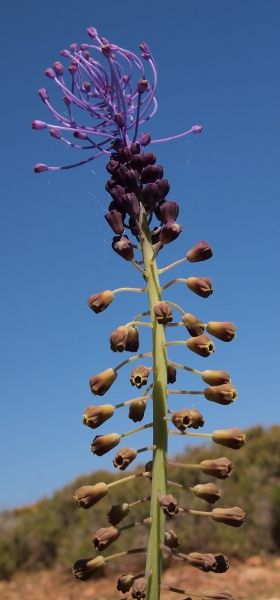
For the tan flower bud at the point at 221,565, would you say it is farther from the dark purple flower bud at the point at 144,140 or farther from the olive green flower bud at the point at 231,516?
the dark purple flower bud at the point at 144,140

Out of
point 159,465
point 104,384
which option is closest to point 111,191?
point 104,384

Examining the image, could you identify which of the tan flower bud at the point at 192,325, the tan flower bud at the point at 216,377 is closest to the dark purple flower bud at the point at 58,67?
the tan flower bud at the point at 192,325

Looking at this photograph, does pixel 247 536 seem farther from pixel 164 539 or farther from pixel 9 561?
pixel 164 539

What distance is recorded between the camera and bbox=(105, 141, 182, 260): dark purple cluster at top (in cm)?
249

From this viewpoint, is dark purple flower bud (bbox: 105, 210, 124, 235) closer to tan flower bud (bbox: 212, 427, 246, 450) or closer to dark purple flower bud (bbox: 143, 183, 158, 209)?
dark purple flower bud (bbox: 143, 183, 158, 209)

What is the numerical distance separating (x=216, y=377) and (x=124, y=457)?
0.48 meters

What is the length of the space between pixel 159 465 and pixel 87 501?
313mm

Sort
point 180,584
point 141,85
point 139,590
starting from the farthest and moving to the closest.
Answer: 1. point 180,584
2. point 141,85
3. point 139,590

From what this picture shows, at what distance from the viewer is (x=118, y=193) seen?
2543mm

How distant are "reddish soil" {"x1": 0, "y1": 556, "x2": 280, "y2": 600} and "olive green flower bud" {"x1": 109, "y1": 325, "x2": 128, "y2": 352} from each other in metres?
7.63

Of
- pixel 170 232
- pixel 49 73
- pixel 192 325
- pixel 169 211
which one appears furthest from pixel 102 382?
pixel 49 73

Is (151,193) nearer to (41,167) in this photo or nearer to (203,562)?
(41,167)

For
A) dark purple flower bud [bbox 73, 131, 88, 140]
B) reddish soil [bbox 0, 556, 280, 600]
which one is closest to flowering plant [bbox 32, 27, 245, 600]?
dark purple flower bud [bbox 73, 131, 88, 140]

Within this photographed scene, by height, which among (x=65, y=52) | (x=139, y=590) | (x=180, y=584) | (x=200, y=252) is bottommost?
(x=180, y=584)
